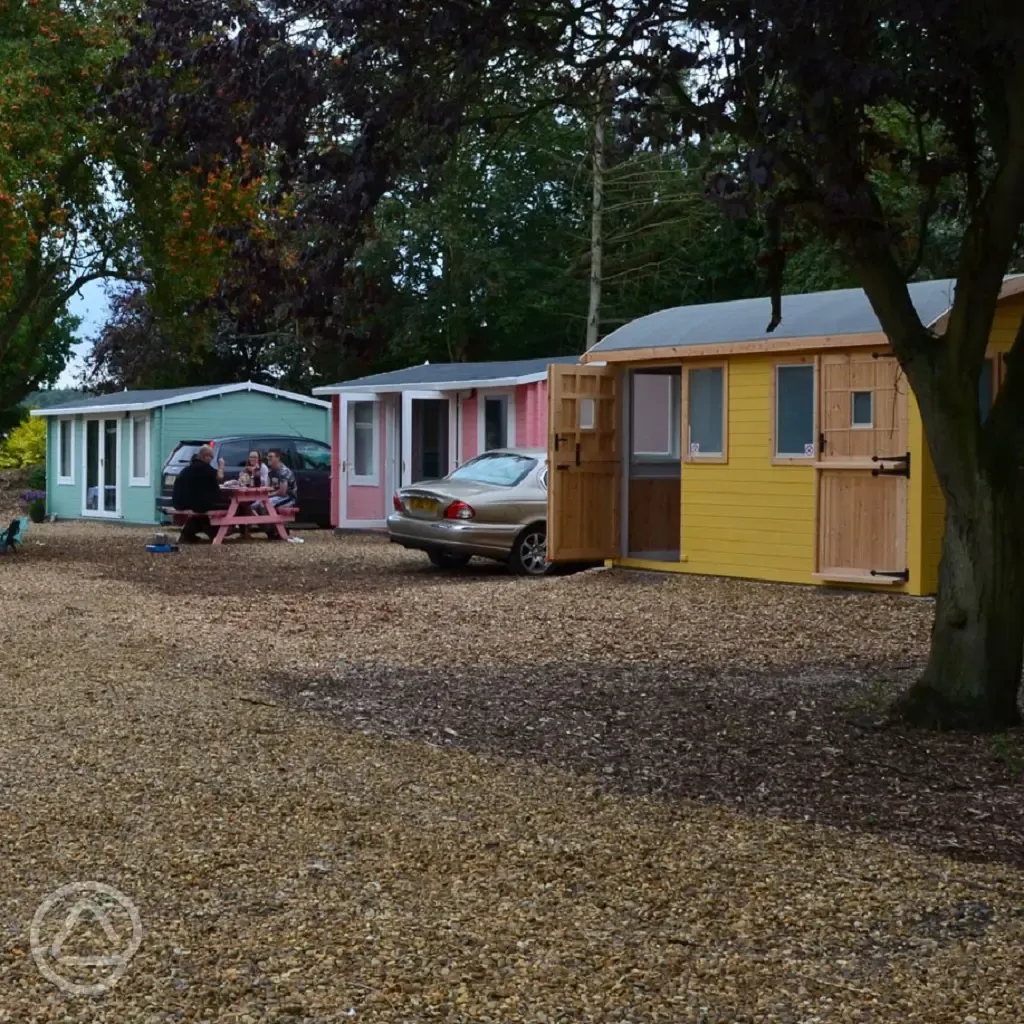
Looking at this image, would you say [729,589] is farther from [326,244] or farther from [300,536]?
[300,536]

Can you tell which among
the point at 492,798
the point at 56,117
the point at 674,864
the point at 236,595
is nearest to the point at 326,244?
the point at 492,798

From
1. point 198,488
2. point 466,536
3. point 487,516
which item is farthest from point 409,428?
point 466,536

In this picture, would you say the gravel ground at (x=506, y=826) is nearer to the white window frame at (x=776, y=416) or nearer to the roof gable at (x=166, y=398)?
the white window frame at (x=776, y=416)

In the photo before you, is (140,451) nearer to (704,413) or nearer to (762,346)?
(704,413)

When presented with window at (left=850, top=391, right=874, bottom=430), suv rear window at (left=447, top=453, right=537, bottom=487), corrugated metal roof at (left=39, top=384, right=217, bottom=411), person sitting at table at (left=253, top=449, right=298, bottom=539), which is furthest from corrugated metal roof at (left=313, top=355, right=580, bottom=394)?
window at (left=850, top=391, right=874, bottom=430)

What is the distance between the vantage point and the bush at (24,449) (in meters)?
45.6

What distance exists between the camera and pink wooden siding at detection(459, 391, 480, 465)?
2542 cm

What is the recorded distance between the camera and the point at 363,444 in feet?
88.1

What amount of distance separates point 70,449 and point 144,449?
427cm

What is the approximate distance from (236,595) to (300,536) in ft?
31.9

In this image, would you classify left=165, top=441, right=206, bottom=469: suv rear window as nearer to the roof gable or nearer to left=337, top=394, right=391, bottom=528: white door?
left=337, top=394, right=391, bottom=528: white door

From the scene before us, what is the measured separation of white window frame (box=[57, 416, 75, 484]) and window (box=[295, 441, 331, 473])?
8.84 m

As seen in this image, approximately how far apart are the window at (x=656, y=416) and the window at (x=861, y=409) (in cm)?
375

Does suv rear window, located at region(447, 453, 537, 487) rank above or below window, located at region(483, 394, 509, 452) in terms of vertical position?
below
